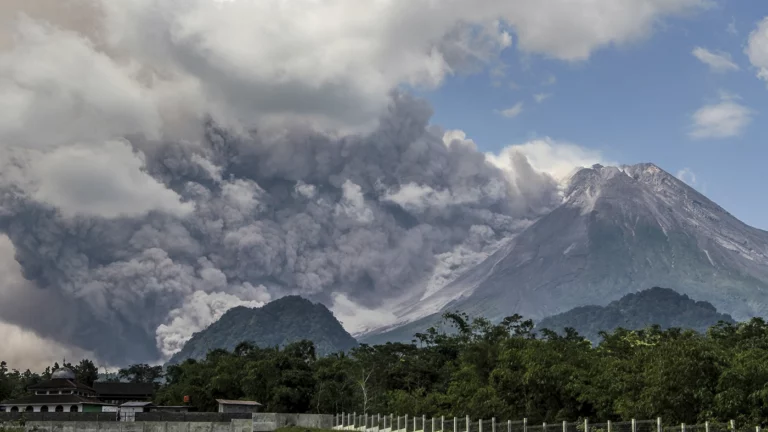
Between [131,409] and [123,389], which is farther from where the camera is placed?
[123,389]

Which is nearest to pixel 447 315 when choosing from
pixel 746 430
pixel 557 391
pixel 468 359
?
pixel 468 359

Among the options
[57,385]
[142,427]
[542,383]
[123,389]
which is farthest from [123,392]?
[542,383]

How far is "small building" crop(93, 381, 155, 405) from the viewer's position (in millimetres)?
179375

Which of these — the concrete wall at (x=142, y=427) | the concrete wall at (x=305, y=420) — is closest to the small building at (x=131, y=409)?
the concrete wall at (x=142, y=427)

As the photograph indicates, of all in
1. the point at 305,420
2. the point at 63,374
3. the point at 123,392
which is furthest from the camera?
the point at 123,392

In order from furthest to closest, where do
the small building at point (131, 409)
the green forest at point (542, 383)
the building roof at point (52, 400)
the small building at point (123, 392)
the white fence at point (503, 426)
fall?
the small building at point (123, 392) → the building roof at point (52, 400) → the small building at point (131, 409) → the green forest at point (542, 383) → the white fence at point (503, 426)

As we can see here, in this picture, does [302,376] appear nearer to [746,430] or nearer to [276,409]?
[276,409]

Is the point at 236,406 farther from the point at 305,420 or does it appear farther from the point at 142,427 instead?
the point at 142,427

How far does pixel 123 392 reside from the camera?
179375mm

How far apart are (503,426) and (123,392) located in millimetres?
133662

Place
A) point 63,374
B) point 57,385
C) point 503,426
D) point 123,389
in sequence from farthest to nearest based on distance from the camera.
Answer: point 123,389
point 63,374
point 57,385
point 503,426

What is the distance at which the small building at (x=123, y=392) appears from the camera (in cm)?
17938

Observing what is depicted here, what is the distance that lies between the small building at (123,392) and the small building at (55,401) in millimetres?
22058

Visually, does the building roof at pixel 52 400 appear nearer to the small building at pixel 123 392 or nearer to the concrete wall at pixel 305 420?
the small building at pixel 123 392
